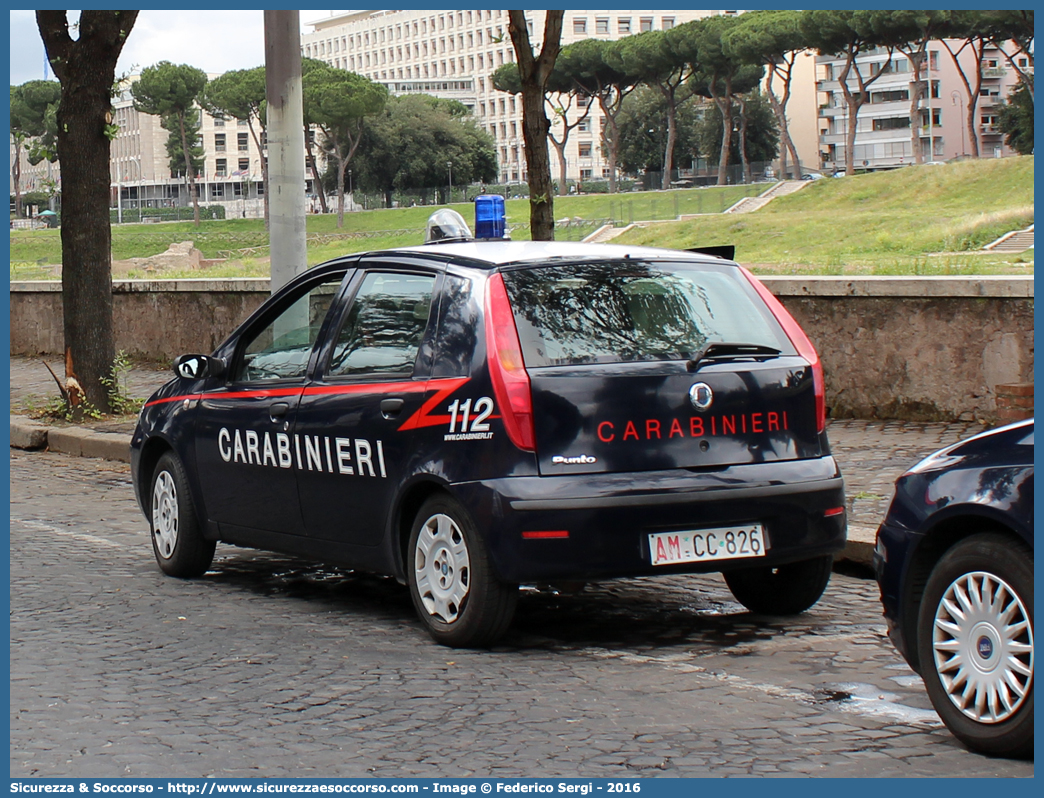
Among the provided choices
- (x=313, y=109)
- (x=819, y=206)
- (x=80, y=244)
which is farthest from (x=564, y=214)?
(x=80, y=244)

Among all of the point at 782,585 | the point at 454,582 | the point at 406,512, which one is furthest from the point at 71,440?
the point at 782,585

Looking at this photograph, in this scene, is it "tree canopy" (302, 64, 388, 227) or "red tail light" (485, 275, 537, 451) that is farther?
"tree canopy" (302, 64, 388, 227)

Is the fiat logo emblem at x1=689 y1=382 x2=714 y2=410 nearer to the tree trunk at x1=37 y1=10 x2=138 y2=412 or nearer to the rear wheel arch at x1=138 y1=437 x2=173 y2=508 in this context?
the rear wheel arch at x1=138 y1=437 x2=173 y2=508

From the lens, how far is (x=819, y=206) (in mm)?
65500

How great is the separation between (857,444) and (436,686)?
19.2ft

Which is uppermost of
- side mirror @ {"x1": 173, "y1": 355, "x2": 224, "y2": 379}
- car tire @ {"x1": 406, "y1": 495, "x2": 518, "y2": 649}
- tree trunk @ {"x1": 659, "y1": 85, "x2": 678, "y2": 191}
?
tree trunk @ {"x1": 659, "y1": 85, "x2": 678, "y2": 191}

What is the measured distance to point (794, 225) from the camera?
180ft

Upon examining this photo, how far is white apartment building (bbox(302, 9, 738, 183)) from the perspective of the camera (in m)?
152

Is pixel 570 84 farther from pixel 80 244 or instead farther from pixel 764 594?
pixel 764 594

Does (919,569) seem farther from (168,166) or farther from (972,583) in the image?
(168,166)

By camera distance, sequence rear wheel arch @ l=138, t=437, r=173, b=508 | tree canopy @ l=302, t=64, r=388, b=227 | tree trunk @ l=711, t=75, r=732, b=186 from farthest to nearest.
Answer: tree canopy @ l=302, t=64, r=388, b=227 → tree trunk @ l=711, t=75, r=732, b=186 → rear wheel arch @ l=138, t=437, r=173, b=508

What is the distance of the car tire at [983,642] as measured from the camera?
402 cm

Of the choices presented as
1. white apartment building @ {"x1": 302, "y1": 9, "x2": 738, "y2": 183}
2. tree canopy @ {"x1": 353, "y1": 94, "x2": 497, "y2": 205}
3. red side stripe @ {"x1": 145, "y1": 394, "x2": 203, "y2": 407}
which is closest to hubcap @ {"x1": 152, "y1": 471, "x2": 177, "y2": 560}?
red side stripe @ {"x1": 145, "y1": 394, "x2": 203, "y2": 407}

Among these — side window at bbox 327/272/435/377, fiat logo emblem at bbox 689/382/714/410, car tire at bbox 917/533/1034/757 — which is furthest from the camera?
side window at bbox 327/272/435/377
